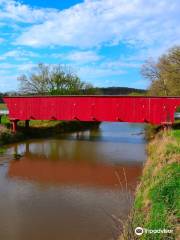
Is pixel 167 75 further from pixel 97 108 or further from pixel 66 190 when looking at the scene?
pixel 66 190

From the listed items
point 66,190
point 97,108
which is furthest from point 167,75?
point 66,190

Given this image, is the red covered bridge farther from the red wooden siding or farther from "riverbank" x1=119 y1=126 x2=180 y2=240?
"riverbank" x1=119 y1=126 x2=180 y2=240

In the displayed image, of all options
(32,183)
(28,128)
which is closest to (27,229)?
(32,183)

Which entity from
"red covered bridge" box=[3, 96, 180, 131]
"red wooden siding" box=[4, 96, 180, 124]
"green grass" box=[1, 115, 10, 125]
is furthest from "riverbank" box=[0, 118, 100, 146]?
"red wooden siding" box=[4, 96, 180, 124]

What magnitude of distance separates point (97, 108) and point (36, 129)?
749 cm

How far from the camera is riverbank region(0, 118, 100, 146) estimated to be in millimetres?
29438

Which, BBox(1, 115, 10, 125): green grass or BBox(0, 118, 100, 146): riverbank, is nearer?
BBox(0, 118, 100, 146): riverbank

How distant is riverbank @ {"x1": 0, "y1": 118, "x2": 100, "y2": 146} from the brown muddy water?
1.84 metres

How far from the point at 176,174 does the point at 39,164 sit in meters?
12.0

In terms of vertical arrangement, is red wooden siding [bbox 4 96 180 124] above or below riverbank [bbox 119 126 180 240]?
above

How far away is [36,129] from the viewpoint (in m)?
34.9

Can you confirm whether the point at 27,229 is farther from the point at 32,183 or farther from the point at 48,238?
the point at 32,183

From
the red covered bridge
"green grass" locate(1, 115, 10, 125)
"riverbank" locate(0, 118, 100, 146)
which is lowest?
"riverbank" locate(0, 118, 100, 146)

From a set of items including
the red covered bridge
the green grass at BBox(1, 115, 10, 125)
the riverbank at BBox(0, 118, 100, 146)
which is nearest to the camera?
the red covered bridge
